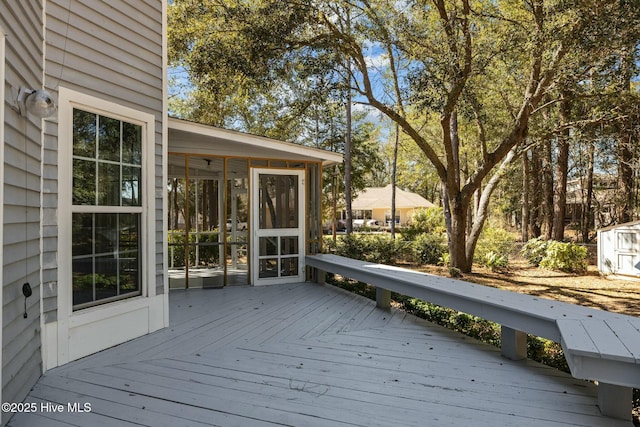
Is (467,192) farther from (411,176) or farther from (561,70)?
(411,176)

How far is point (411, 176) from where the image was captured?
24.5 metres

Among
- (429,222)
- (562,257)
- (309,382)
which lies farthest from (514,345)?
(429,222)

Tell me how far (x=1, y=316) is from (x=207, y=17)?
21.8 feet

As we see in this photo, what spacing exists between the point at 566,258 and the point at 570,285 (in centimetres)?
152

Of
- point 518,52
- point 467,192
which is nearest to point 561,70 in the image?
point 518,52

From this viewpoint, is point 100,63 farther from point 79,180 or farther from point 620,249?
point 620,249

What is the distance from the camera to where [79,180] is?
319 centimetres

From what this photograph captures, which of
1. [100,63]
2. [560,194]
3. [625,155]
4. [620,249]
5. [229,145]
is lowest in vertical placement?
[620,249]

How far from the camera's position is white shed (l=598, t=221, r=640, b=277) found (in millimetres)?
8281

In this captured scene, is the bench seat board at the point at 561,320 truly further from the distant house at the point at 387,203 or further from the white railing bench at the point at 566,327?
the distant house at the point at 387,203

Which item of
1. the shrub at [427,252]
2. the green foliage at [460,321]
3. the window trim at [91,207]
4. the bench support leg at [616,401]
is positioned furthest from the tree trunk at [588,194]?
the window trim at [91,207]

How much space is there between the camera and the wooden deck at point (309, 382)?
2.30m

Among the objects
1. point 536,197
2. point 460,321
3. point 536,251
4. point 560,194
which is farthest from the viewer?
point 536,197

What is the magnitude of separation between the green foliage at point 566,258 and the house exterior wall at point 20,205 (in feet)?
34.0
